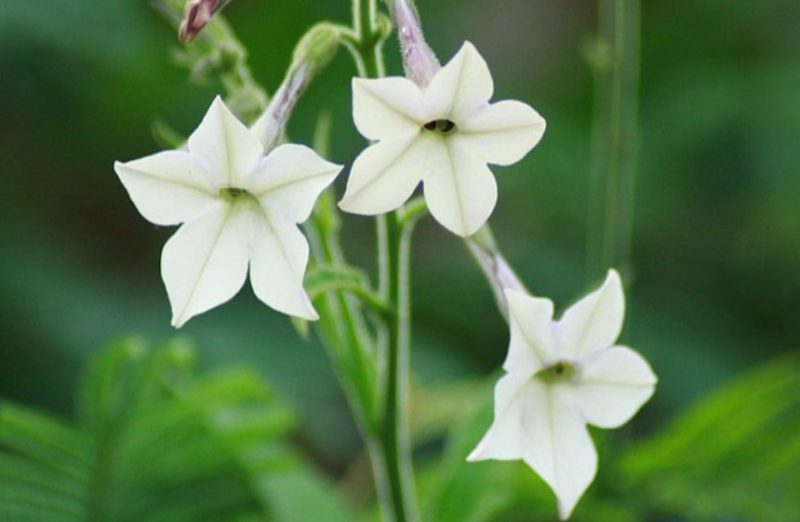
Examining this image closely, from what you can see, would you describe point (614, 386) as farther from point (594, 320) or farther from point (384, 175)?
point (384, 175)

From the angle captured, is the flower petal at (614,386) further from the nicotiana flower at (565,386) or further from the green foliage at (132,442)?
the green foliage at (132,442)

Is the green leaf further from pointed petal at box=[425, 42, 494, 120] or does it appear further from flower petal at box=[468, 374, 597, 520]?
pointed petal at box=[425, 42, 494, 120]

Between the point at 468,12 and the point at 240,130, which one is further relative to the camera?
the point at 468,12

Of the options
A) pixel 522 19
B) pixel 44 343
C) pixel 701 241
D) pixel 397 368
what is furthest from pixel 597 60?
pixel 522 19

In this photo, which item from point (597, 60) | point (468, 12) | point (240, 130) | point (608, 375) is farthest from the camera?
point (468, 12)

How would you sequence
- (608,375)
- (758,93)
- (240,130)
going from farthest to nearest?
Result: (758,93), (608,375), (240,130)

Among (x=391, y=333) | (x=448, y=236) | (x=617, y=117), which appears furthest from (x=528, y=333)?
(x=448, y=236)

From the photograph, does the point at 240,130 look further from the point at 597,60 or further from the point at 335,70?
the point at 335,70
